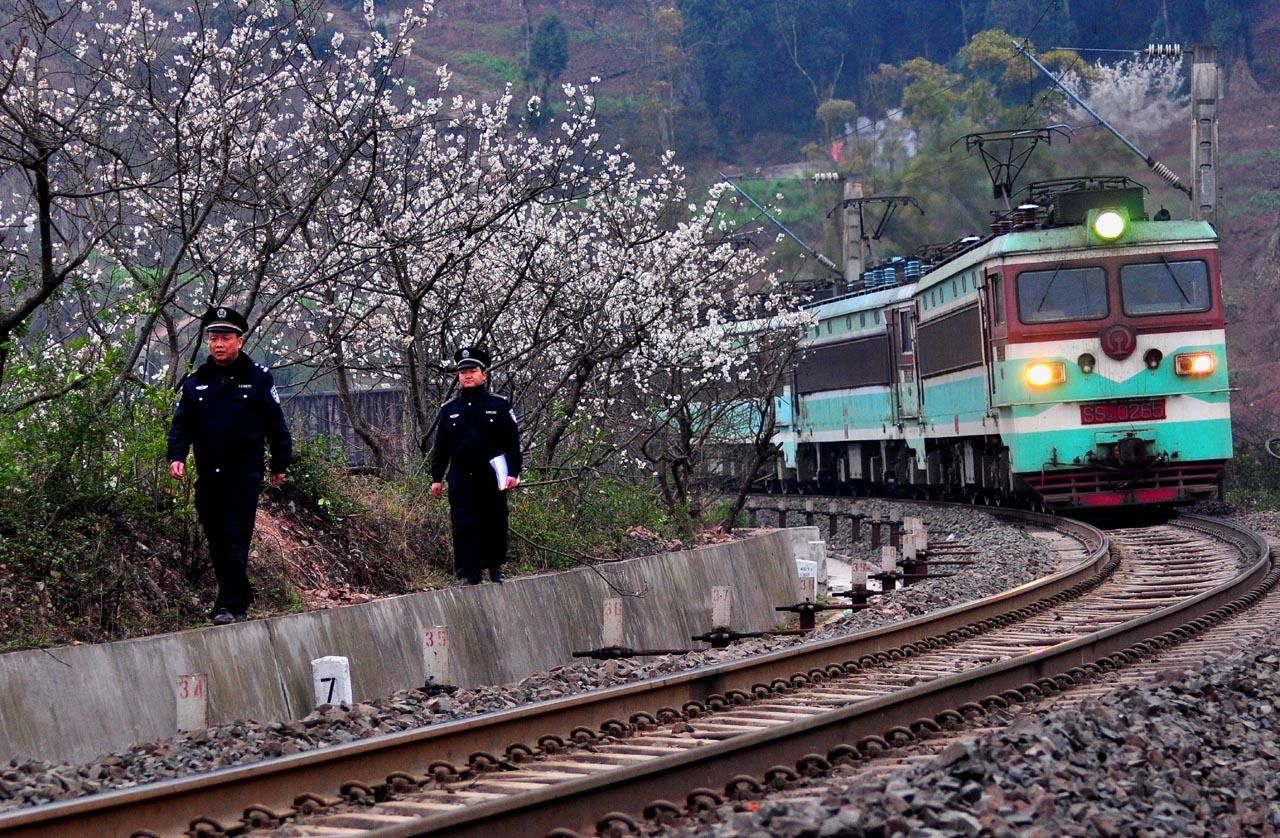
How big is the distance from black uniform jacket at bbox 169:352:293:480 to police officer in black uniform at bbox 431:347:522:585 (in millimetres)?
1595

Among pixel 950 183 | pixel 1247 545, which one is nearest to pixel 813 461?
pixel 950 183

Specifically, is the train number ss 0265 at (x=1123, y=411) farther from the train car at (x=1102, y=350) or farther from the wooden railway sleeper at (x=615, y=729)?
the wooden railway sleeper at (x=615, y=729)

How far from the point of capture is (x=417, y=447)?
1561 cm

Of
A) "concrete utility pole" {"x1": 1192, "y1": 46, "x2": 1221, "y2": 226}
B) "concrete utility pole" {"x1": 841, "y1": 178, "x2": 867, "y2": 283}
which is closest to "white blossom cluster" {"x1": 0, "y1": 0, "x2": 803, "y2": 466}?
"concrete utility pole" {"x1": 1192, "y1": 46, "x2": 1221, "y2": 226}

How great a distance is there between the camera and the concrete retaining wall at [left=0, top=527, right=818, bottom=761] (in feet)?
25.5

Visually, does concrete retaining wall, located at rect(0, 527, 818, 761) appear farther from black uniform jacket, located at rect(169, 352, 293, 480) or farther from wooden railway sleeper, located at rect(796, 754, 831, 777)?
wooden railway sleeper, located at rect(796, 754, 831, 777)

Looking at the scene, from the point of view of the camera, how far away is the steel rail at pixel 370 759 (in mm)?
5547

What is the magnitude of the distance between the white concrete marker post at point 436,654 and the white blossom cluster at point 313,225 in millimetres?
2345

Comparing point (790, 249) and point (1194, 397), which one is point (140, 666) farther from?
point (790, 249)

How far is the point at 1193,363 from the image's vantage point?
20094mm

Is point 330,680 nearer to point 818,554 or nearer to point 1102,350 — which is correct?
point 818,554

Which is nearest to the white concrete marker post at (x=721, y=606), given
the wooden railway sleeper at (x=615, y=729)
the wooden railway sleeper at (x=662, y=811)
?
the wooden railway sleeper at (x=615, y=729)

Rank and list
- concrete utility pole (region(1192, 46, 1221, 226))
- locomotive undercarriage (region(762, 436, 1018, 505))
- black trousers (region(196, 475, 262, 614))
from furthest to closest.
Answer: concrete utility pole (region(1192, 46, 1221, 226)), locomotive undercarriage (region(762, 436, 1018, 505)), black trousers (region(196, 475, 262, 614))

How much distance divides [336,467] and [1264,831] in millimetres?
8968
